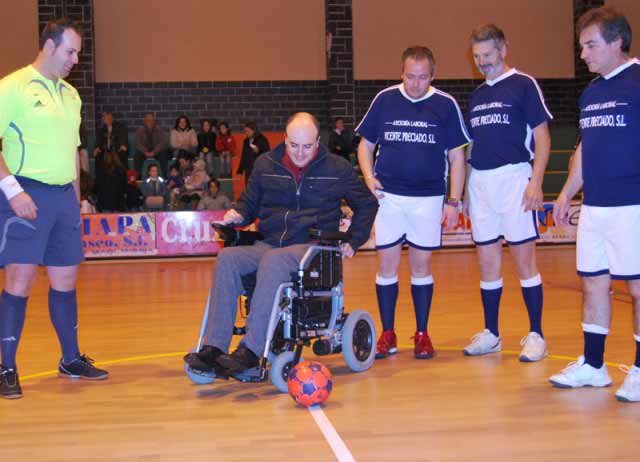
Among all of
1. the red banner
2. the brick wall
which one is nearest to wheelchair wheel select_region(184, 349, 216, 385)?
the red banner

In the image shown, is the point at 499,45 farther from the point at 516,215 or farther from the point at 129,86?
the point at 129,86

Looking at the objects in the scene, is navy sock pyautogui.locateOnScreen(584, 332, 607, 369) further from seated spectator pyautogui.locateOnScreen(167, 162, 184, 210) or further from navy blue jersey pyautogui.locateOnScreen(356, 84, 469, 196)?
seated spectator pyautogui.locateOnScreen(167, 162, 184, 210)

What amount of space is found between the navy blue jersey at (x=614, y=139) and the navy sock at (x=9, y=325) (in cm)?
241

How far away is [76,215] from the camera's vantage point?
4.03 metres

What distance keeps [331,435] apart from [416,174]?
171 cm

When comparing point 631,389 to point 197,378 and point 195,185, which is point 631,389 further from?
point 195,185

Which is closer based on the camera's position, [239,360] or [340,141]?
[239,360]

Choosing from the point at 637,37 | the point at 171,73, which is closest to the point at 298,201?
the point at 171,73

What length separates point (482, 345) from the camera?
4.50 meters

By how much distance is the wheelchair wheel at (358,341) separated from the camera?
405 centimetres

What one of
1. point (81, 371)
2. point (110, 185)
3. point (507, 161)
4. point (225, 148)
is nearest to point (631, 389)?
point (507, 161)

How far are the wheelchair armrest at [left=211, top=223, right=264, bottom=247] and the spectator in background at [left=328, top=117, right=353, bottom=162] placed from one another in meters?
8.78

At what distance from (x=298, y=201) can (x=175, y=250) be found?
22.0 ft

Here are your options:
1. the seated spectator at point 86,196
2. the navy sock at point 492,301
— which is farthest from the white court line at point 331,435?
the seated spectator at point 86,196
